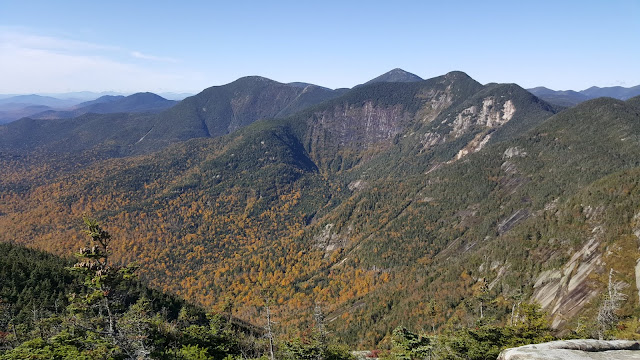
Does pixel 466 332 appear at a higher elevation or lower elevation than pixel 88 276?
lower

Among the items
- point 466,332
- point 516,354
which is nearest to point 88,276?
point 516,354

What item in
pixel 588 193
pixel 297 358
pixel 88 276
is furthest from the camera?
pixel 588 193

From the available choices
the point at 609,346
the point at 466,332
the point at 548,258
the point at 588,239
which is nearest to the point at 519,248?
the point at 548,258

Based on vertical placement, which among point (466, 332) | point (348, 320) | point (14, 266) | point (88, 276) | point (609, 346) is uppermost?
point (88, 276)

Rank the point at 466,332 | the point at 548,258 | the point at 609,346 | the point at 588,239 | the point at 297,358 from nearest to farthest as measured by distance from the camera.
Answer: the point at 609,346, the point at 297,358, the point at 466,332, the point at 588,239, the point at 548,258

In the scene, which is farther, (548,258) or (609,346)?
(548,258)

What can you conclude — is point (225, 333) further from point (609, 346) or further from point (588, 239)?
point (588, 239)

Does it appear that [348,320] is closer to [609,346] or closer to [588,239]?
[588,239]
